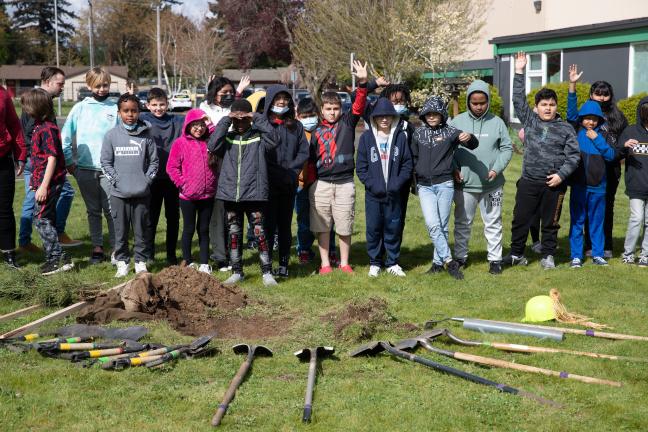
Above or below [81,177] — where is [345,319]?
below

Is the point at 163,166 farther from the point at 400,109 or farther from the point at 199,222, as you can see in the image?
the point at 400,109

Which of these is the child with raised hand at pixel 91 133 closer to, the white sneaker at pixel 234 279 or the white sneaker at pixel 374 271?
the white sneaker at pixel 234 279

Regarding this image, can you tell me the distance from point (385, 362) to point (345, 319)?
2.90ft

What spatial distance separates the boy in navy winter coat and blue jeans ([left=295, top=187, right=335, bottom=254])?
2.58 ft

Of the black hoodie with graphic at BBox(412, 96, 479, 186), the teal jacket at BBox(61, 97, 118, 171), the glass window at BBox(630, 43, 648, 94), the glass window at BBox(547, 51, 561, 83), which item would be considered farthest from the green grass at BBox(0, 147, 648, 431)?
the glass window at BBox(547, 51, 561, 83)

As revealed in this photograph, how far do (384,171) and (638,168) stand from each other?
308cm

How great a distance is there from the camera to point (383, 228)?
9.08 meters

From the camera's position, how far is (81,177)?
9391 mm

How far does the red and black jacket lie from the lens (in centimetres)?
895

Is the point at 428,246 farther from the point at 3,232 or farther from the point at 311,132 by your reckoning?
the point at 3,232

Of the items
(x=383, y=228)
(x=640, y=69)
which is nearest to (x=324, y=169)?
(x=383, y=228)

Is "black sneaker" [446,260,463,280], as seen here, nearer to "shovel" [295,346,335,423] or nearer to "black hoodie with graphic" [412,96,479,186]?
"black hoodie with graphic" [412,96,479,186]

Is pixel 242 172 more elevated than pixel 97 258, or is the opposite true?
pixel 242 172

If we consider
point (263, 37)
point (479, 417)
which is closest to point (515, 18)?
point (263, 37)
